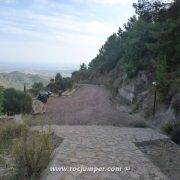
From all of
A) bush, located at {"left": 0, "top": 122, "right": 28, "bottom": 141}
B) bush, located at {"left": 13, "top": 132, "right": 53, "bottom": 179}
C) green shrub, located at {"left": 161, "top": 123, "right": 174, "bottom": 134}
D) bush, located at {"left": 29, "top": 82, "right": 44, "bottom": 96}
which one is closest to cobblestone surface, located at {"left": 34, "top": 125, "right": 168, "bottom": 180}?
bush, located at {"left": 13, "top": 132, "right": 53, "bottom": 179}

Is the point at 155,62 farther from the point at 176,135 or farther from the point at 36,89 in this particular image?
the point at 36,89

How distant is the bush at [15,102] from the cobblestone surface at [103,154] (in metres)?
9.08

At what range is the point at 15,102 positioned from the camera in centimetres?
2025

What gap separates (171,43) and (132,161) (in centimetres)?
933

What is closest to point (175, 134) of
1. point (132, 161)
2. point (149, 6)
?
point (132, 161)

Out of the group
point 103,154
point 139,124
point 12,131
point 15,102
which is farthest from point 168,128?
point 15,102

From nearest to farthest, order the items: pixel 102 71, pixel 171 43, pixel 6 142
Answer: pixel 6 142 → pixel 171 43 → pixel 102 71

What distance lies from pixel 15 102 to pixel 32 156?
45.3 ft

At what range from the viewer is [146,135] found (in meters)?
11.1

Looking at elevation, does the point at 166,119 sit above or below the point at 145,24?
below

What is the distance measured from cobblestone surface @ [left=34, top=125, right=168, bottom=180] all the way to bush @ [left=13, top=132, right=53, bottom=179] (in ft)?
0.66

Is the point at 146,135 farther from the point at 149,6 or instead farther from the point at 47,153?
the point at 149,6

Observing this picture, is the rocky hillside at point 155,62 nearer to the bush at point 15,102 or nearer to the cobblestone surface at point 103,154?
the cobblestone surface at point 103,154

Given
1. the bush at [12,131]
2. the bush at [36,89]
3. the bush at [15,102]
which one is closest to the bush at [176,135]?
the bush at [12,131]
